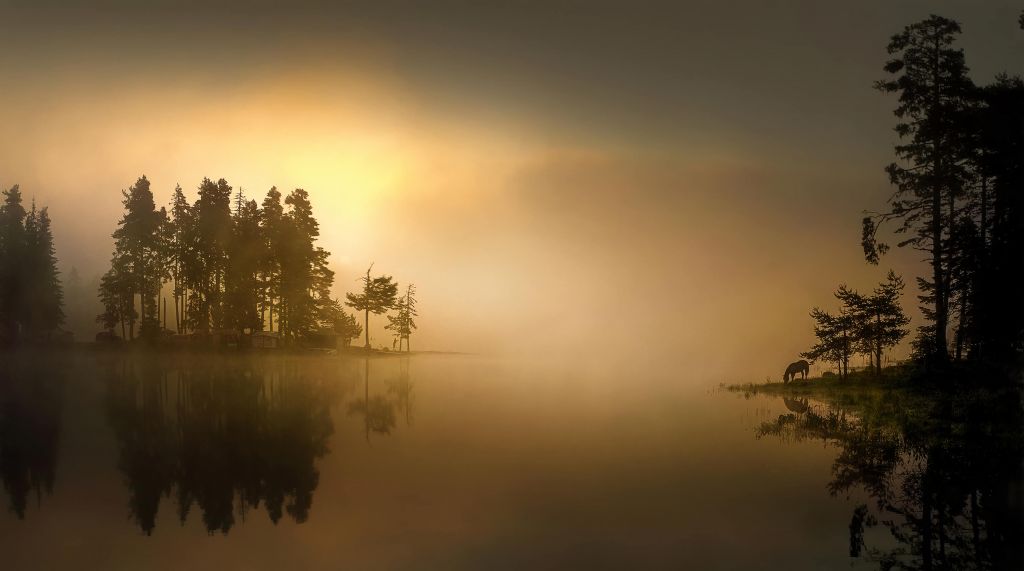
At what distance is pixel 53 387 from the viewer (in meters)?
40.8

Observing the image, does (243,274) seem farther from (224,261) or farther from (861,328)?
(861,328)

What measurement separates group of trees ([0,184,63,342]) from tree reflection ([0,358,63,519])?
5068 cm

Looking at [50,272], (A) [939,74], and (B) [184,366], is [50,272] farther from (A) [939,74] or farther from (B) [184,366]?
(A) [939,74]

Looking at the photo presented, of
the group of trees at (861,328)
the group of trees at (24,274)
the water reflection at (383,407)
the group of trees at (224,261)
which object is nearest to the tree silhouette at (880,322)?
the group of trees at (861,328)

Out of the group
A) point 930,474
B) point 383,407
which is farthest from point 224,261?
point 930,474

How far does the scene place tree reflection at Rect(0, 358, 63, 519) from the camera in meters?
18.0

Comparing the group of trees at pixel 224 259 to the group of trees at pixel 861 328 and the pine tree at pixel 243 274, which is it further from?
the group of trees at pixel 861 328

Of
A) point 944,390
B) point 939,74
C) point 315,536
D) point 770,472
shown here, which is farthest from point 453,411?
point 939,74

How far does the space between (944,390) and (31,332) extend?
10564cm

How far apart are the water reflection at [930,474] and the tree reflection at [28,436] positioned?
65.5ft

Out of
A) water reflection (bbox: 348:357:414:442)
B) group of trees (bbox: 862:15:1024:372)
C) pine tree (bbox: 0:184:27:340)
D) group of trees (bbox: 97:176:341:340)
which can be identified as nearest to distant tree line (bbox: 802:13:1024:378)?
group of trees (bbox: 862:15:1024:372)

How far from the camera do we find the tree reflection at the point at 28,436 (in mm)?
17984

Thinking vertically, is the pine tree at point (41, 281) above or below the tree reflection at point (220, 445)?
above

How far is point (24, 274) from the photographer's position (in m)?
88.5
